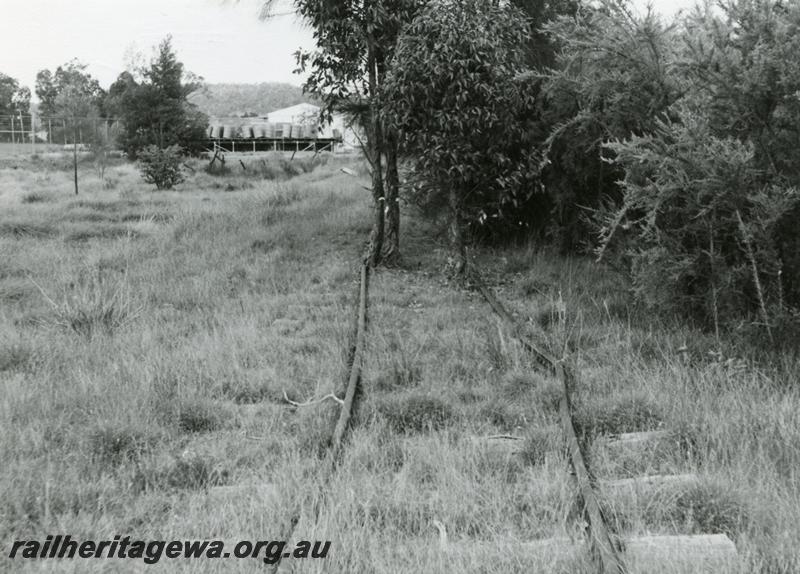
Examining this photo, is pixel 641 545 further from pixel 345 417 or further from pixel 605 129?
pixel 605 129

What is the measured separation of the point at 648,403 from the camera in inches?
204

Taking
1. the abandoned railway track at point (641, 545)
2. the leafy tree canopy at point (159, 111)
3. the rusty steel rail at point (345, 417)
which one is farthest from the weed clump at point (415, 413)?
the leafy tree canopy at point (159, 111)

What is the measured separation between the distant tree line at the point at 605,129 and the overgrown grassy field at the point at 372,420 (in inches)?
30.8

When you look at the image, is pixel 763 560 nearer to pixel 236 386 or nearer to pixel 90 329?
pixel 236 386

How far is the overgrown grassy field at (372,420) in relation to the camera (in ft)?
11.9

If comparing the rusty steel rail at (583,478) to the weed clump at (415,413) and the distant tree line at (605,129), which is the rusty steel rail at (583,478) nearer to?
the weed clump at (415,413)

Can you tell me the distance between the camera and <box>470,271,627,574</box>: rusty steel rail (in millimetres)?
3225

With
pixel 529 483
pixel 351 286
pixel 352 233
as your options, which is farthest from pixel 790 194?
pixel 352 233

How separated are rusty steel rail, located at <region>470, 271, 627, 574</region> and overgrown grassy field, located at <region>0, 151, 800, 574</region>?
10cm

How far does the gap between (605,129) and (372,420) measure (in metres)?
5.43

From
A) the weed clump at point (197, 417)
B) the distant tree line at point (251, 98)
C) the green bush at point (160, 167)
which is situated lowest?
the weed clump at point (197, 417)

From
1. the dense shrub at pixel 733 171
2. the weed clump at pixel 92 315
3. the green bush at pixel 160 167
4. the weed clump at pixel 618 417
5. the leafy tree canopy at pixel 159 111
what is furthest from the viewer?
the leafy tree canopy at pixel 159 111

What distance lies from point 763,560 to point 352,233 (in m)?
10.8

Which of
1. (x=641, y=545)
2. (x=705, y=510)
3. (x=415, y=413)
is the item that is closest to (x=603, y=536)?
(x=641, y=545)
